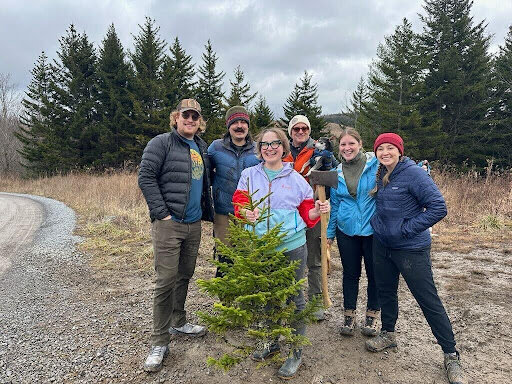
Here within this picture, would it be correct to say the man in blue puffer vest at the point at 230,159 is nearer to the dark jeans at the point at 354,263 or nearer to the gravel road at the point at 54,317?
the dark jeans at the point at 354,263

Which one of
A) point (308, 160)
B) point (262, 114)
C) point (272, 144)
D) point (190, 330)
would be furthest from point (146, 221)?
point (262, 114)

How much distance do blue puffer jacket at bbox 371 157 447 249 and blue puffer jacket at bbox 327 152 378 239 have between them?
204 millimetres

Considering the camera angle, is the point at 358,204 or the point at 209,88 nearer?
the point at 358,204

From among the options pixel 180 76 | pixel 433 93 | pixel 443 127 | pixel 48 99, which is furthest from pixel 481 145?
pixel 48 99

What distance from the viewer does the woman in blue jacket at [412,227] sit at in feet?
8.68

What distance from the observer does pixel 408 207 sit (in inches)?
108

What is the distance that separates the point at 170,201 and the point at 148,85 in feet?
80.6

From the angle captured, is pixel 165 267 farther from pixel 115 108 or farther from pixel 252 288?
pixel 115 108

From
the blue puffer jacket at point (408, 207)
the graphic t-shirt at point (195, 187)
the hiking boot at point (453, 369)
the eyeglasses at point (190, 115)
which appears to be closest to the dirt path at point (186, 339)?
the hiking boot at point (453, 369)

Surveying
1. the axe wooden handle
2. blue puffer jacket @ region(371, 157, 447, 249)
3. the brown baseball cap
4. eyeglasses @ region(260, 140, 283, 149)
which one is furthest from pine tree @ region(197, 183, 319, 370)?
the brown baseball cap

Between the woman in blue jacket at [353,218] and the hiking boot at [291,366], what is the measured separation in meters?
0.79

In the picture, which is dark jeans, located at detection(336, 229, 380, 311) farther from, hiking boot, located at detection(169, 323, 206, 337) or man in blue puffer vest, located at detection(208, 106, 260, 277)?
hiking boot, located at detection(169, 323, 206, 337)

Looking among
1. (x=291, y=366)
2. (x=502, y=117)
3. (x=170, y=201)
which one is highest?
(x=502, y=117)

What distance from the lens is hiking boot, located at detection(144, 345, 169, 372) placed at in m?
2.88
